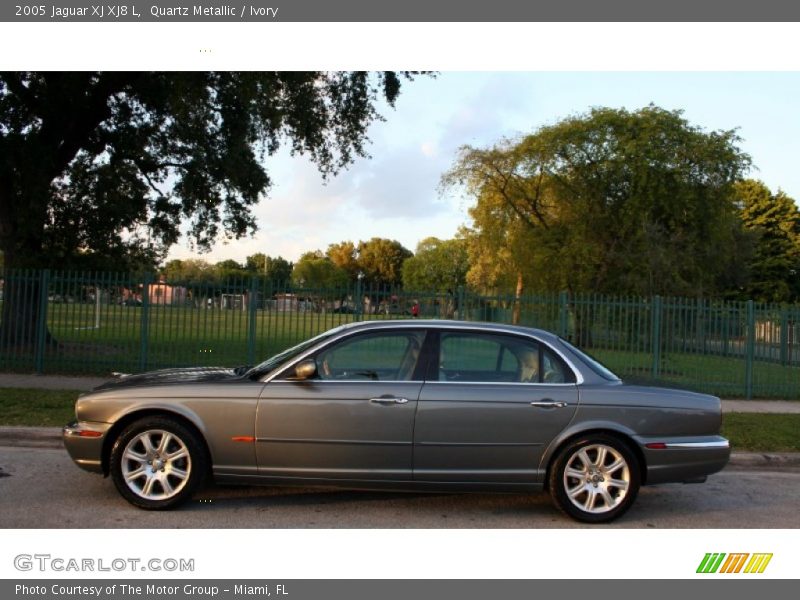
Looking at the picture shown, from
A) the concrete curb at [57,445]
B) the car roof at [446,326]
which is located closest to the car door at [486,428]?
the car roof at [446,326]

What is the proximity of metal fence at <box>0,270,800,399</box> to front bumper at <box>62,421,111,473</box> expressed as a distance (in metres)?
7.58

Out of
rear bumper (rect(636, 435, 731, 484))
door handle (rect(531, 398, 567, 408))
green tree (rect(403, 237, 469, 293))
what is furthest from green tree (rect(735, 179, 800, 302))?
door handle (rect(531, 398, 567, 408))

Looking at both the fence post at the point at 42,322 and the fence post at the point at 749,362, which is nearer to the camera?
the fence post at the point at 42,322

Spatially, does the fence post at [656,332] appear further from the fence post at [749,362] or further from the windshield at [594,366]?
the windshield at [594,366]

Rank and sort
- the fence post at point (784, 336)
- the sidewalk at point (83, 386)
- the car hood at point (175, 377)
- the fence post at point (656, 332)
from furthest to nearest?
the fence post at point (784, 336) < the fence post at point (656, 332) < the sidewalk at point (83, 386) < the car hood at point (175, 377)

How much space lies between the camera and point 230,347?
14.1 metres

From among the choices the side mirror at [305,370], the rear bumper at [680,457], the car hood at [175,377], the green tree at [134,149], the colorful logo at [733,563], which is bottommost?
the colorful logo at [733,563]

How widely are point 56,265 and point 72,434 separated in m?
12.2

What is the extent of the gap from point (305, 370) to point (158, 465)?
137 cm

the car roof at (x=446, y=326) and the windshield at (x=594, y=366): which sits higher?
the car roof at (x=446, y=326)

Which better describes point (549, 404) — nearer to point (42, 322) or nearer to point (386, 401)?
point (386, 401)

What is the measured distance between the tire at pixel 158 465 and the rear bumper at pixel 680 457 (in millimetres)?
3485

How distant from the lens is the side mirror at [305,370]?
5609mm

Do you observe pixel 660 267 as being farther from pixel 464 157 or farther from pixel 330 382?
pixel 330 382
